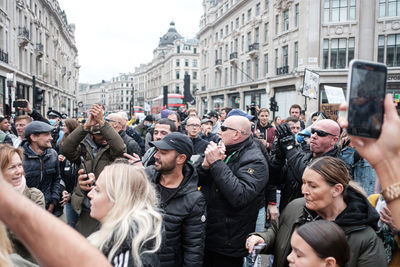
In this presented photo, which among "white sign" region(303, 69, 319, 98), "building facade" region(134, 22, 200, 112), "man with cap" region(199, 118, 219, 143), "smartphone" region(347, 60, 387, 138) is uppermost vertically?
"building facade" region(134, 22, 200, 112)

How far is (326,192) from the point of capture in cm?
260

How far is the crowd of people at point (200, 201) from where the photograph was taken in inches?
48.4

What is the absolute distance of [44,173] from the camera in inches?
181

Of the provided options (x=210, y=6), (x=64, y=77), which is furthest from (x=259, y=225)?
(x=64, y=77)

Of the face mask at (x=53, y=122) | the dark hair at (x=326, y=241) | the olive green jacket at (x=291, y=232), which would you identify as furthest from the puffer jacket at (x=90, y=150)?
the face mask at (x=53, y=122)

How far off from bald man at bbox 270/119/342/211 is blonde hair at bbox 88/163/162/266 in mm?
1951

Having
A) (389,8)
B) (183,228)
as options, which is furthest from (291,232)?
(389,8)

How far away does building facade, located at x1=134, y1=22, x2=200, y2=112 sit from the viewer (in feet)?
269

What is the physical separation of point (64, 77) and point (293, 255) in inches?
2329

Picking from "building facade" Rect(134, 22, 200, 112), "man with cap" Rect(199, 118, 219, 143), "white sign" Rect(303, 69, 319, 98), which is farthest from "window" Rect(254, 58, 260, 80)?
"building facade" Rect(134, 22, 200, 112)

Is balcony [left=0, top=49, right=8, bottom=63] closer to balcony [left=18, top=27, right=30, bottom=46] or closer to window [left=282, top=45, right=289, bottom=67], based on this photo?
balcony [left=18, top=27, right=30, bottom=46]

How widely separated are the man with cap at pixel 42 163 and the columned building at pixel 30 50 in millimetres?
6620

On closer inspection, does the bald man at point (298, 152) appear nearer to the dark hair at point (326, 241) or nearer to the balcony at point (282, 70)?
the dark hair at point (326, 241)

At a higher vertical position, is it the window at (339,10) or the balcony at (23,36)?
the window at (339,10)
